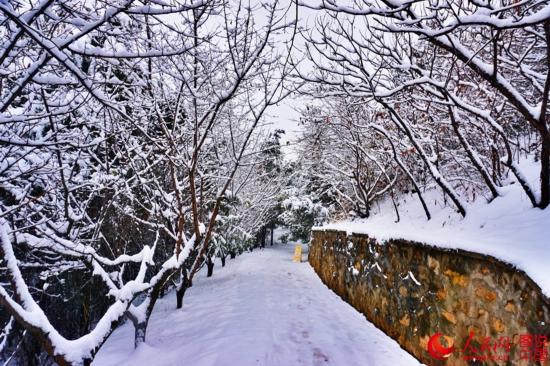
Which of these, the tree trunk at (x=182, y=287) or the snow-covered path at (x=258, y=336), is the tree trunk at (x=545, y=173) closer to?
the snow-covered path at (x=258, y=336)

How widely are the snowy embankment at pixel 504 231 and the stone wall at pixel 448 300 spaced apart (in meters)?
0.08

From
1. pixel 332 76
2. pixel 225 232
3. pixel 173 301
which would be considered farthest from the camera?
pixel 225 232

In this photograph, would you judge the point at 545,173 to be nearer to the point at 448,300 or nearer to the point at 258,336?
the point at 448,300

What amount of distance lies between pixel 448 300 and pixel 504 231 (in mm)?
863

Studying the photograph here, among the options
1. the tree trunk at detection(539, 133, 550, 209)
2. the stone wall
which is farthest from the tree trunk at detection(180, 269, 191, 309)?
the tree trunk at detection(539, 133, 550, 209)

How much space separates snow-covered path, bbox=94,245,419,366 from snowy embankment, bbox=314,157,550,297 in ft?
4.96

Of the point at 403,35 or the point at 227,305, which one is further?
the point at 227,305

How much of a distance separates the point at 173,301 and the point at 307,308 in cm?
355

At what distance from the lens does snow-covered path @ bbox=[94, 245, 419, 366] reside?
388 centimetres

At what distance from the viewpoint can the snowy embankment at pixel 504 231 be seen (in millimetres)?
2355

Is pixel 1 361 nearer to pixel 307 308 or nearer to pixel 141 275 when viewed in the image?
pixel 141 275

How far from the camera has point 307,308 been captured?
626 centimetres

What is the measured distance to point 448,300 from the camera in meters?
3.29

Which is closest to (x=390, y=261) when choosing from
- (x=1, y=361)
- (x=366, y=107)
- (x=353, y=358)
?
(x=353, y=358)
